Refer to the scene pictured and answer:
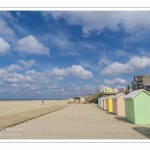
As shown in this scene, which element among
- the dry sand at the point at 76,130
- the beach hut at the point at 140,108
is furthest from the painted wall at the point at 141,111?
the dry sand at the point at 76,130

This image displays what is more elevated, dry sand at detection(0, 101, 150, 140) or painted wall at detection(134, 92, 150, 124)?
painted wall at detection(134, 92, 150, 124)

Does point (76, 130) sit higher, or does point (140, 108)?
point (140, 108)

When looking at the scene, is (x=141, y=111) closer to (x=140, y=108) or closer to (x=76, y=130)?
(x=140, y=108)

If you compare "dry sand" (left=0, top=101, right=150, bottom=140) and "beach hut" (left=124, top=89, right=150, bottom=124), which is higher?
"beach hut" (left=124, top=89, right=150, bottom=124)

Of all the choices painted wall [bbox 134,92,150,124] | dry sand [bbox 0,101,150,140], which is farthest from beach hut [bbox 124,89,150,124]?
dry sand [bbox 0,101,150,140]

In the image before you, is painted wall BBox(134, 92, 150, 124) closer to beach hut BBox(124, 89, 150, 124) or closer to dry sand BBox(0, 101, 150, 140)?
beach hut BBox(124, 89, 150, 124)

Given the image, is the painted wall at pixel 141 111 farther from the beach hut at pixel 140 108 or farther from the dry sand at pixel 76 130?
the dry sand at pixel 76 130

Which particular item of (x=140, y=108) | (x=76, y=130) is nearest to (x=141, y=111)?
(x=140, y=108)

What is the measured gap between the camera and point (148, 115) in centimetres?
1146

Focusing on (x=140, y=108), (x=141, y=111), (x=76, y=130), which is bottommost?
(x=76, y=130)

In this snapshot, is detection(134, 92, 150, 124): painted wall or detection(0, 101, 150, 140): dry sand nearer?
detection(0, 101, 150, 140): dry sand
